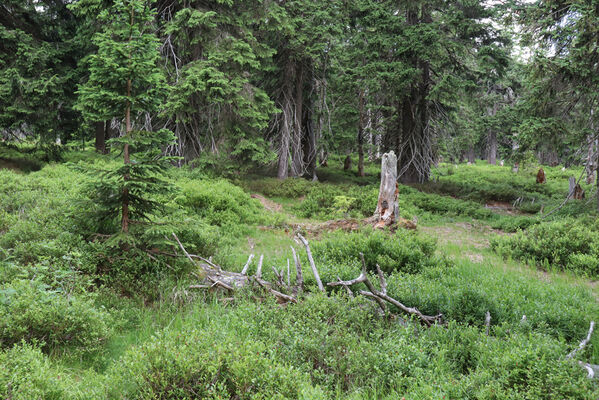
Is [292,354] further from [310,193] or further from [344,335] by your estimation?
[310,193]

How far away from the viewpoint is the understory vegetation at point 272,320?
3.23 metres

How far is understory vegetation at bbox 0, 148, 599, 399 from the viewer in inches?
127

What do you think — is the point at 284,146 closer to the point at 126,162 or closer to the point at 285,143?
the point at 285,143

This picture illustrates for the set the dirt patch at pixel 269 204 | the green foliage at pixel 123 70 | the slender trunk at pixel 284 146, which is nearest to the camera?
the green foliage at pixel 123 70

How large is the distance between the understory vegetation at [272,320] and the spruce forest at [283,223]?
0.10ft

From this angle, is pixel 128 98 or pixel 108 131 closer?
pixel 128 98

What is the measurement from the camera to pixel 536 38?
12.0 metres

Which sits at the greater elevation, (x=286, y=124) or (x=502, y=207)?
(x=286, y=124)

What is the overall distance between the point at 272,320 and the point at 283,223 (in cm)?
647

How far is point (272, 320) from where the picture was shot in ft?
15.3

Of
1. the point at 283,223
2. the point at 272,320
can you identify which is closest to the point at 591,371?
the point at 272,320

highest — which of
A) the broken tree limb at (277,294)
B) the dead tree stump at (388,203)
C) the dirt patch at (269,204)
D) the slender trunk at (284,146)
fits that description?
the slender trunk at (284,146)

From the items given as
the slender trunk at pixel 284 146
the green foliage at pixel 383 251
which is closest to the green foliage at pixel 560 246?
the green foliage at pixel 383 251

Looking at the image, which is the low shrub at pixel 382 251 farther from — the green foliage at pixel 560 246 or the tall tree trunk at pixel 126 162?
the tall tree trunk at pixel 126 162
